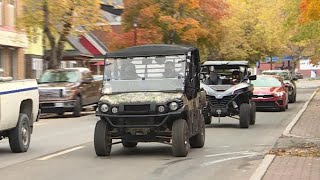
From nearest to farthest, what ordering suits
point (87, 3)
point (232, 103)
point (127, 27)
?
point (232, 103), point (87, 3), point (127, 27)

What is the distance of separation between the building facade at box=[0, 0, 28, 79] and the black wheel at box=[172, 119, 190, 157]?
Result: 901 inches

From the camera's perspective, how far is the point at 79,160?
11.4m

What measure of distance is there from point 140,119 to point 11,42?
24.4m

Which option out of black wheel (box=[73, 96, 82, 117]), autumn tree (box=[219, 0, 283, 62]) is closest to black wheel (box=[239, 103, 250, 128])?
black wheel (box=[73, 96, 82, 117])

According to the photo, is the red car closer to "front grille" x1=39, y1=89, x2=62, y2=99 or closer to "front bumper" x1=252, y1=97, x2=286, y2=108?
"front bumper" x1=252, y1=97, x2=286, y2=108

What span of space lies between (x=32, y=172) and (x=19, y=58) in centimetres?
2758

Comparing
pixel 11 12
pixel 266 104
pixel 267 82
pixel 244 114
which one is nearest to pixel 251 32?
pixel 11 12

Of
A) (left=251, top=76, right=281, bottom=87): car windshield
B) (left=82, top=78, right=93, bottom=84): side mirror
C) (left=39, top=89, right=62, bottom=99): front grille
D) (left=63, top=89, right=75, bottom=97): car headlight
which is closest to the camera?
(left=39, top=89, right=62, bottom=99): front grille

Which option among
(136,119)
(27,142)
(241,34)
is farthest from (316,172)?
(241,34)

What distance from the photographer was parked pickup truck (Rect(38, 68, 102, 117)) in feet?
78.4

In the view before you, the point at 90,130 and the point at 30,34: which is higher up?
the point at 30,34

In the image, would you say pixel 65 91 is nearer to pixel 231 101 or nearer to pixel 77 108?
pixel 77 108

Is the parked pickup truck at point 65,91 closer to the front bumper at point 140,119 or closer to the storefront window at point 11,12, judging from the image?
the storefront window at point 11,12

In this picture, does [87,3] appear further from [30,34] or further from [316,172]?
[316,172]
